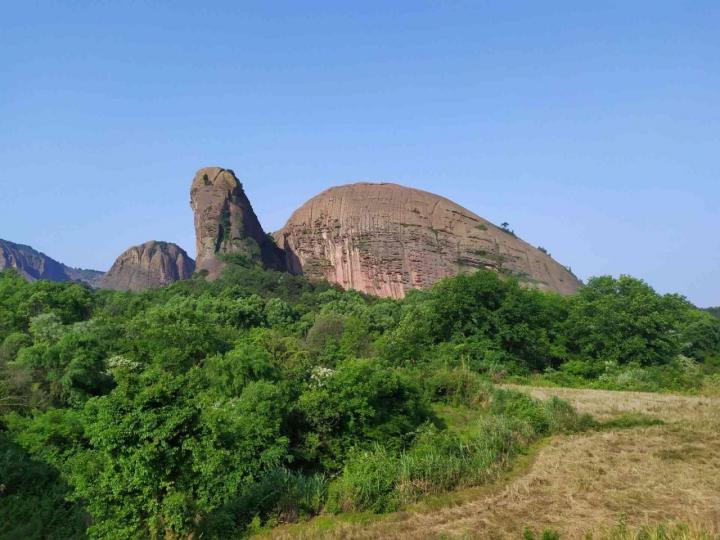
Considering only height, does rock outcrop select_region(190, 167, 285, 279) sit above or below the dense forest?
above

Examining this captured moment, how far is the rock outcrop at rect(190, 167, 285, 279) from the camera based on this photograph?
172 feet

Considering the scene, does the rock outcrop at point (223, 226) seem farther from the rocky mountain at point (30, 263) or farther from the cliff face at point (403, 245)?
the rocky mountain at point (30, 263)

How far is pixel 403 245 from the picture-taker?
4928 cm

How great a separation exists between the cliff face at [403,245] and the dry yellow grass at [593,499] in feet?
120

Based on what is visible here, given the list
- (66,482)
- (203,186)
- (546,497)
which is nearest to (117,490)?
(66,482)

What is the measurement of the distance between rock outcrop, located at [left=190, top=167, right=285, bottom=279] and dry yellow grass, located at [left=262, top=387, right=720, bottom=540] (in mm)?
43679

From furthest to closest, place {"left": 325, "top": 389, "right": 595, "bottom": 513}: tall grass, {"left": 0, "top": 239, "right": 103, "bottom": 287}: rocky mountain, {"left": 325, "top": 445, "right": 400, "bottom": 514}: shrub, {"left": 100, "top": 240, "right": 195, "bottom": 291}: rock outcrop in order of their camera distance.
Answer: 1. {"left": 0, "top": 239, "right": 103, "bottom": 287}: rocky mountain
2. {"left": 100, "top": 240, "right": 195, "bottom": 291}: rock outcrop
3. {"left": 325, "top": 389, "right": 595, "bottom": 513}: tall grass
4. {"left": 325, "top": 445, "right": 400, "bottom": 514}: shrub

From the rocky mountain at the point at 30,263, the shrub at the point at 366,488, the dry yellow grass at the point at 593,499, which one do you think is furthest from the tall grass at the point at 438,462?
the rocky mountain at the point at 30,263

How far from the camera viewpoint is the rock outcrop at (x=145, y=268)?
72625 millimetres

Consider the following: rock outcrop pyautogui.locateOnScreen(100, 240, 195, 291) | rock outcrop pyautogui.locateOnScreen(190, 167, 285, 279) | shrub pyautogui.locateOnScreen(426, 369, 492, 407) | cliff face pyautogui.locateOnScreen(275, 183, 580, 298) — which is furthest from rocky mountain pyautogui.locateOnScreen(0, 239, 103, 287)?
shrub pyautogui.locateOnScreen(426, 369, 492, 407)

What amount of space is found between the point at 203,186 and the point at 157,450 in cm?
5087

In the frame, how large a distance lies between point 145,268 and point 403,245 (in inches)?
1728

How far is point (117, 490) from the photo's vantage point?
7098 millimetres

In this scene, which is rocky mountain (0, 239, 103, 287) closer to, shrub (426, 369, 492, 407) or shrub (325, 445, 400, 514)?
shrub (426, 369, 492, 407)
